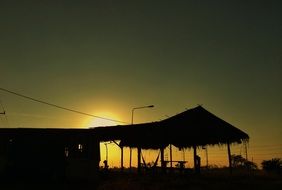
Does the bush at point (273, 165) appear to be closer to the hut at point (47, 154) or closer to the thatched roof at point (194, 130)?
the thatched roof at point (194, 130)

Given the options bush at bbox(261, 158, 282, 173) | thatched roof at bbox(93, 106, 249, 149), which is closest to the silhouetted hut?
thatched roof at bbox(93, 106, 249, 149)

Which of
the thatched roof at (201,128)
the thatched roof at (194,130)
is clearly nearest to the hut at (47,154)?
the thatched roof at (194,130)

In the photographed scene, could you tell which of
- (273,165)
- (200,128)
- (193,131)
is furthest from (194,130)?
(273,165)

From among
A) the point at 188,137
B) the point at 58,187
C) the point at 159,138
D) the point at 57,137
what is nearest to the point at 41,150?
the point at 57,137

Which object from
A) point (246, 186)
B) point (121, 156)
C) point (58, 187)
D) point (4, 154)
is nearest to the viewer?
point (246, 186)

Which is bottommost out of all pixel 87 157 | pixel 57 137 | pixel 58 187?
pixel 58 187

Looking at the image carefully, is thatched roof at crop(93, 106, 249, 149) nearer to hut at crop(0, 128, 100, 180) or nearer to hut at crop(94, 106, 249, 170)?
hut at crop(94, 106, 249, 170)

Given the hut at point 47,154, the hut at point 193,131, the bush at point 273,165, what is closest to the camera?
the hut at point 47,154

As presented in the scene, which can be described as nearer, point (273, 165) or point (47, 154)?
point (47, 154)

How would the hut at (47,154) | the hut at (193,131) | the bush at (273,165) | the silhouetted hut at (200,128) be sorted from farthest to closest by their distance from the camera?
the bush at (273,165) < the silhouetted hut at (200,128) < the hut at (193,131) < the hut at (47,154)

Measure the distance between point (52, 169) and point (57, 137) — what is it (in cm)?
229

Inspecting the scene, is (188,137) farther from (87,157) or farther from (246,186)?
(246,186)

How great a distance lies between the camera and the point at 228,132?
2969 centimetres

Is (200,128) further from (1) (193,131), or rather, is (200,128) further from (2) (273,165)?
(2) (273,165)
